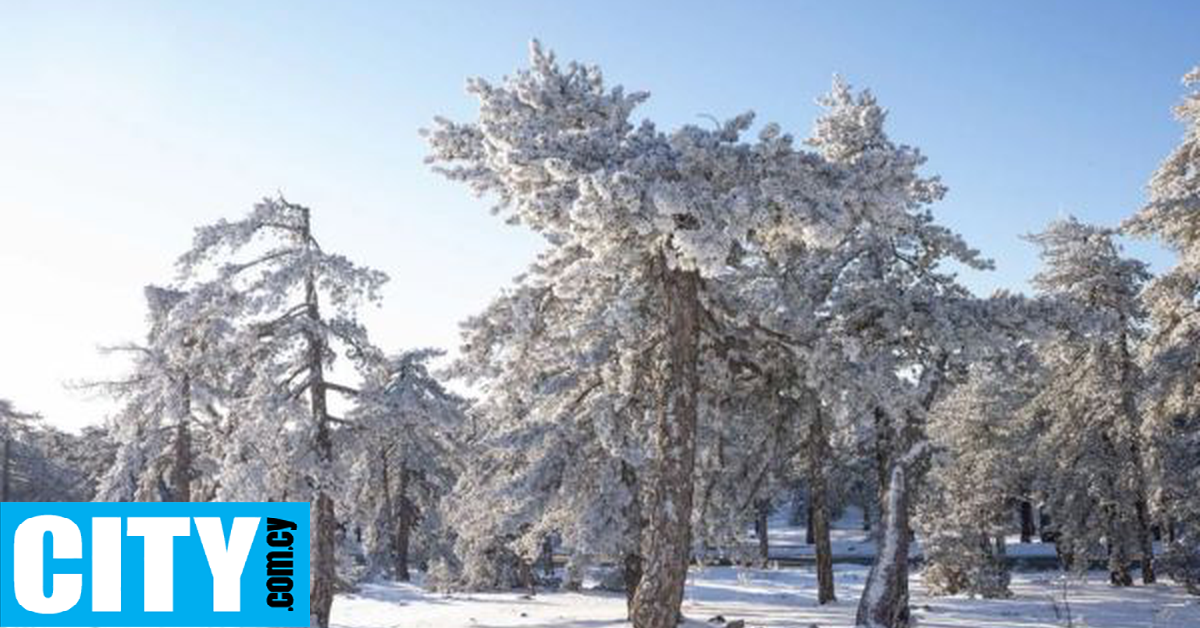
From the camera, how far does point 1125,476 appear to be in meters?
31.5

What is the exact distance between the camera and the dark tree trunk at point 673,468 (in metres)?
15.3

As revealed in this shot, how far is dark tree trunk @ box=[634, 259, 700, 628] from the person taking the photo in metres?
15.3

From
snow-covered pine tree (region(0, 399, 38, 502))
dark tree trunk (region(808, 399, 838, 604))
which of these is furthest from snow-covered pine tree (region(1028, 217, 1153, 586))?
snow-covered pine tree (region(0, 399, 38, 502))

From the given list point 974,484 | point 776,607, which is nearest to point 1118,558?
point 974,484

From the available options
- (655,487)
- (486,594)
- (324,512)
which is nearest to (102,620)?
(324,512)

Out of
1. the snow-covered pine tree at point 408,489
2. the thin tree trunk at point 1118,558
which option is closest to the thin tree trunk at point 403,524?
the snow-covered pine tree at point 408,489

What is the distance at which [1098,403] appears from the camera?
106 feet

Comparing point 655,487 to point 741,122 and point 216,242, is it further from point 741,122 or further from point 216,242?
point 216,242

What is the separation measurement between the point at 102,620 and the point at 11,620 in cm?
141

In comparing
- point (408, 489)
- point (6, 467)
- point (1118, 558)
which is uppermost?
point (6, 467)

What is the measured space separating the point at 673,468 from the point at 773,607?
46.2ft

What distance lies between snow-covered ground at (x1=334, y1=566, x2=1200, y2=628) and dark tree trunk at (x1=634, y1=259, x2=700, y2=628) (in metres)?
6.53

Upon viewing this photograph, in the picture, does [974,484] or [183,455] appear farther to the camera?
[974,484]

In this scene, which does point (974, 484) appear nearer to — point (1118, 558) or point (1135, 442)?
point (1118, 558)
